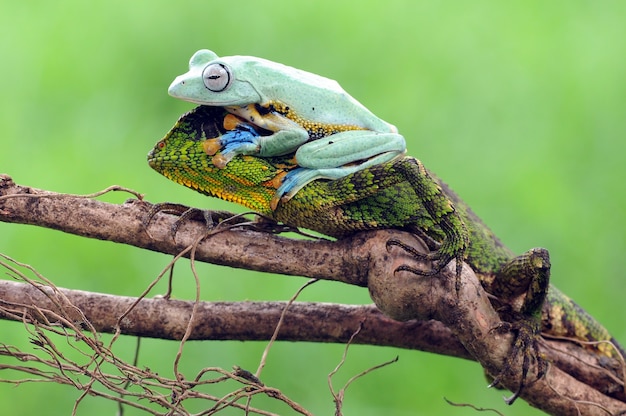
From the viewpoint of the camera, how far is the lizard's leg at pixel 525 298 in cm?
261

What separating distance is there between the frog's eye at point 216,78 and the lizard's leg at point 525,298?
1.09 m

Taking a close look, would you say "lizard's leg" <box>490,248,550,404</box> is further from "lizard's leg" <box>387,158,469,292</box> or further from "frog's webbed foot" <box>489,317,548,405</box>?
"lizard's leg" <box>387,158,469,292</box>

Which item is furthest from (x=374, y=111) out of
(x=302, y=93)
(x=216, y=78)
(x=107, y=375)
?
(x=107, y=375)

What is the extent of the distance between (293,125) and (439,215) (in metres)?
0.51

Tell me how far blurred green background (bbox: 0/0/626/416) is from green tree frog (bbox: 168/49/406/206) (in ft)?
4.83

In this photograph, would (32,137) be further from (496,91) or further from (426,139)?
(496,91)

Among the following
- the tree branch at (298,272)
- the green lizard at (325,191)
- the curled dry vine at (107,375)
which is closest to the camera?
the curled dry vine at (107,375)

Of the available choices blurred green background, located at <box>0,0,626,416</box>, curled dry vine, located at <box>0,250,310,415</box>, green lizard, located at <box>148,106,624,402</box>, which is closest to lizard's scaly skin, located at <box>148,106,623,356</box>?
green lizard, located at <box>148,106,624,402</box>

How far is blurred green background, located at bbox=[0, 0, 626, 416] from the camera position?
3949mm

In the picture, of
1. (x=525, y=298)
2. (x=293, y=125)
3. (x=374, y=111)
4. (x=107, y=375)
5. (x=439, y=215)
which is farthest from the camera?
(x=374, y=111)

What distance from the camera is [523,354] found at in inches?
103

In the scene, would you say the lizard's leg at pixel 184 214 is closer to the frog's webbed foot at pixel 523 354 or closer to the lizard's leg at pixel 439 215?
the lizard's leg at pixel 439 215

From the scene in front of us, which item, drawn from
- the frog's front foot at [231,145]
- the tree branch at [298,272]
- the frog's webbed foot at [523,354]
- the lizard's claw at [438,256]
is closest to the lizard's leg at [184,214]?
the tree branch at [298,272]

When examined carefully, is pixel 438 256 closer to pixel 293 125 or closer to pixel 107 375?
pixel 293 125
